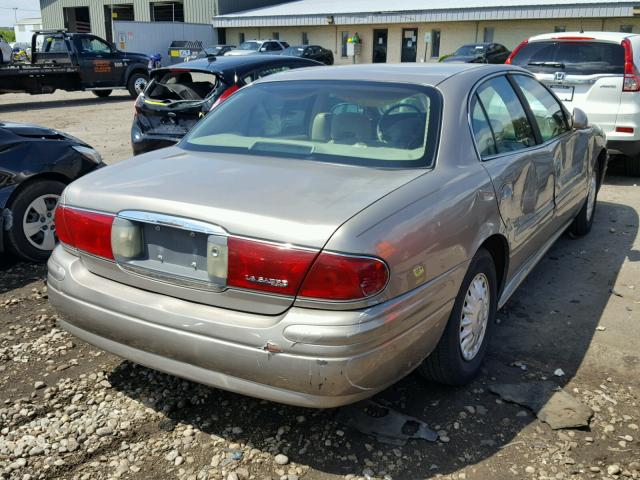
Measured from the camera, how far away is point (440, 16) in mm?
35562

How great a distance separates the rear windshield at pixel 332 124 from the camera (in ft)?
10.1

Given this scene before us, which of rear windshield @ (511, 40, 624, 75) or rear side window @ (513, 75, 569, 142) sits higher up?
rear windshield @ (511, 40, 624, 75)

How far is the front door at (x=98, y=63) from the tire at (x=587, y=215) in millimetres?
16827

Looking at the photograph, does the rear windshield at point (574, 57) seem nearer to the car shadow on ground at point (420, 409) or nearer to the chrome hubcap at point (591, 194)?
the chrome hubcap at point (591, 194)

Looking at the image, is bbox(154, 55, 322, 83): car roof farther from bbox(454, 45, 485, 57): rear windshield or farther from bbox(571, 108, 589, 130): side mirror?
bbox(454, 45, 485, 57): rear windshield

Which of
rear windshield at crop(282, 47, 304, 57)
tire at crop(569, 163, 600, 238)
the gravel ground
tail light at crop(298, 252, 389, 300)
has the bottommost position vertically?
the gravel ground

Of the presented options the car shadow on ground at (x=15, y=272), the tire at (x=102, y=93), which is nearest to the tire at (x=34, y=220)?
the car shadow on ground at (x=15, y=272)

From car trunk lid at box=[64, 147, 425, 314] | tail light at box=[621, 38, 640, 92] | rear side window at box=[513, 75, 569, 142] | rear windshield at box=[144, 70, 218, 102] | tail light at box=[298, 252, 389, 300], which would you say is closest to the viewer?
tail light at box=[298, 252, 389, 300]

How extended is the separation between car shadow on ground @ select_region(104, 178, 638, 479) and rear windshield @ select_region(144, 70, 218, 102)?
486cm

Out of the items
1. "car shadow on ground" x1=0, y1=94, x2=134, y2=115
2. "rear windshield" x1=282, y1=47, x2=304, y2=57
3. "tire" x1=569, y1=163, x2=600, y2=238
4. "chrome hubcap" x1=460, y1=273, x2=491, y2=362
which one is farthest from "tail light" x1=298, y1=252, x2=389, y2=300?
"rear windshield" x1=282, y1=47, x2=304, y2=57

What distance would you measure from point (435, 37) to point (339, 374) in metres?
38.4

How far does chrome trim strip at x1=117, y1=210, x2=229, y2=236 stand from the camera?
2422mm

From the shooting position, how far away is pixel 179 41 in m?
42.9

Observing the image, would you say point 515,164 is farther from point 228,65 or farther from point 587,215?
point 228,65
